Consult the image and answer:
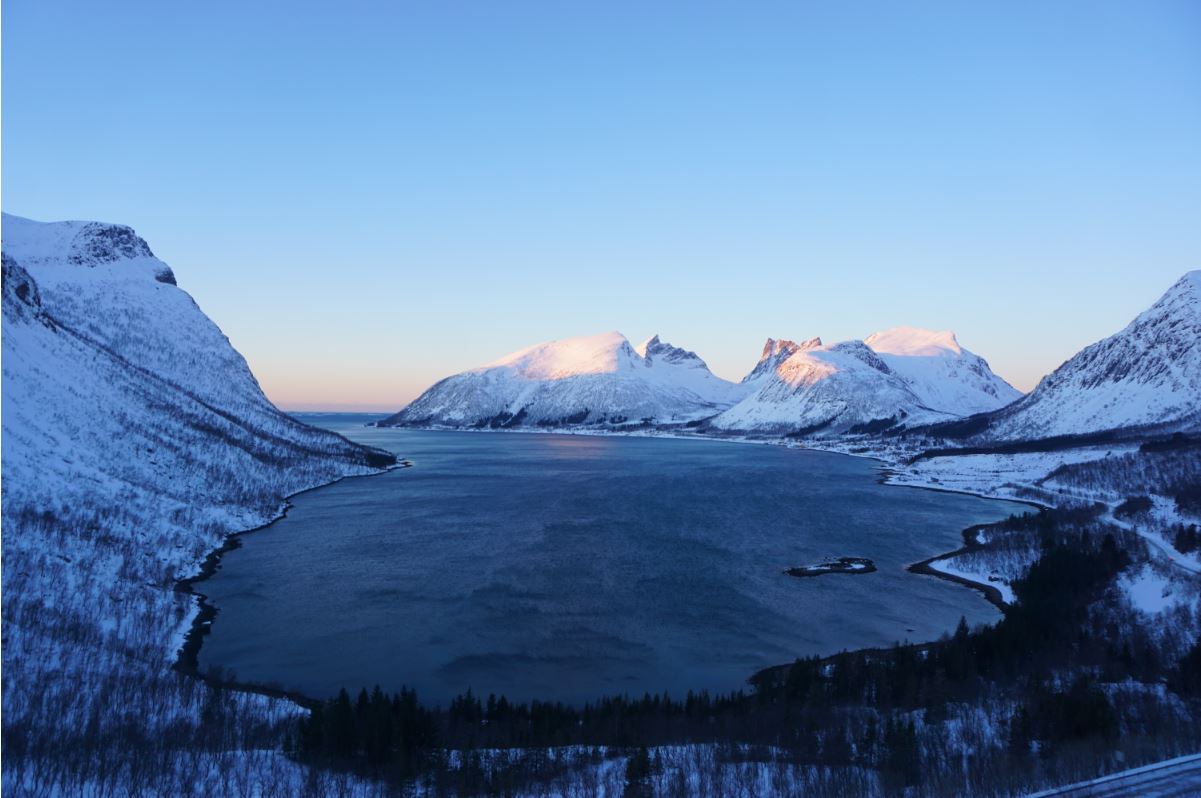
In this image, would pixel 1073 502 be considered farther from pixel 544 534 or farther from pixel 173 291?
pixel 173 291

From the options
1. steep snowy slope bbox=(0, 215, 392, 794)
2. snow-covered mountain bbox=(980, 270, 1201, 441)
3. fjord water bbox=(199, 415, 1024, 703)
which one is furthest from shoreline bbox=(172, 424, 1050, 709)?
snow-covered mountain bbox=(980, 270, 1201, 441)

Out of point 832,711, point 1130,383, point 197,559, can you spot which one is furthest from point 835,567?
point 1130,383

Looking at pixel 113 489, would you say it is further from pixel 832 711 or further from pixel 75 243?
pixel 75 243

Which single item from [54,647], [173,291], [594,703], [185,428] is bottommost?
[594,703]

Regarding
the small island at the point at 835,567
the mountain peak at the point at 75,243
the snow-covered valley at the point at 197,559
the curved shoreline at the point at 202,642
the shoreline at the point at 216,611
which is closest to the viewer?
the snow-covered valley at the point at 197,559

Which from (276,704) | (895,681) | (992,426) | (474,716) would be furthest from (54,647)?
(992,426)

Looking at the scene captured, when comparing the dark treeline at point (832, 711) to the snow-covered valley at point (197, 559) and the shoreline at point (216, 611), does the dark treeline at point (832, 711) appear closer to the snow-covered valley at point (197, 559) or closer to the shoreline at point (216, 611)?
the snow-covered valley at point (197, 559)

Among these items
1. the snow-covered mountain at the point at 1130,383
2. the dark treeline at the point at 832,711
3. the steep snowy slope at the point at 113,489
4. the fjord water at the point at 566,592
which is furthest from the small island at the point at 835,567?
the snow-covered mountain at the point at 1130,383
